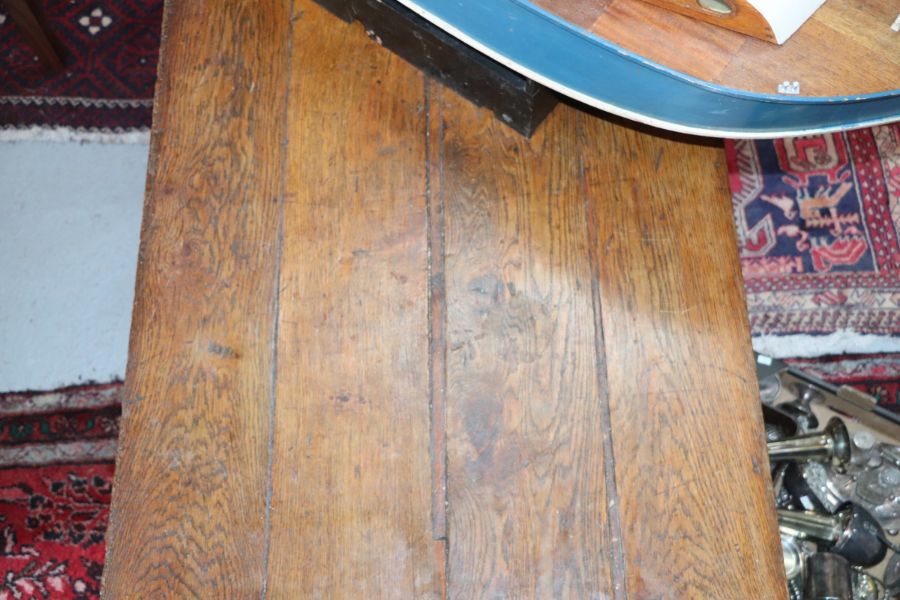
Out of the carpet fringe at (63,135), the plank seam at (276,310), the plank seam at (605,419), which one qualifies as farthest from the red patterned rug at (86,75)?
the plank seam at (605,419)

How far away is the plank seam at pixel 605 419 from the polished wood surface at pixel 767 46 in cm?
26

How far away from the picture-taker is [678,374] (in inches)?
51.7

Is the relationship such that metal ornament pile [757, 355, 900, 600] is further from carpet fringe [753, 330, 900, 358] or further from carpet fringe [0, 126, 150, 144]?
carpet fringe [0, 126, 150, 144]

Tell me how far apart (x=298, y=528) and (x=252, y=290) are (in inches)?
14.0

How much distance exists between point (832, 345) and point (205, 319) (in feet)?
4.42

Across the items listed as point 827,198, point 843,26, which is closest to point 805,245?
point 827,198

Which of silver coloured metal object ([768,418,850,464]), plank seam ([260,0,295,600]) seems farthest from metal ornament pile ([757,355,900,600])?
plank seam ([260,0,295,600])

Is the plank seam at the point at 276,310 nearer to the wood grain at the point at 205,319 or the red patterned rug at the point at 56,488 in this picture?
the wood grain at the point at 205,319

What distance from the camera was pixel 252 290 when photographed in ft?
4.44

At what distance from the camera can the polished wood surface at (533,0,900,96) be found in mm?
1165

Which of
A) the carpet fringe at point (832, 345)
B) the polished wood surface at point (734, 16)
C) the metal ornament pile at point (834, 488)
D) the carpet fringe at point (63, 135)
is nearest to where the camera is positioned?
the polished wood surface at point (734, 16)

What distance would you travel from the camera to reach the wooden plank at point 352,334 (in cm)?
123

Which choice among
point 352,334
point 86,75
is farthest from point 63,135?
point 352,334

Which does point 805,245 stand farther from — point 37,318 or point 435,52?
point 37,318
